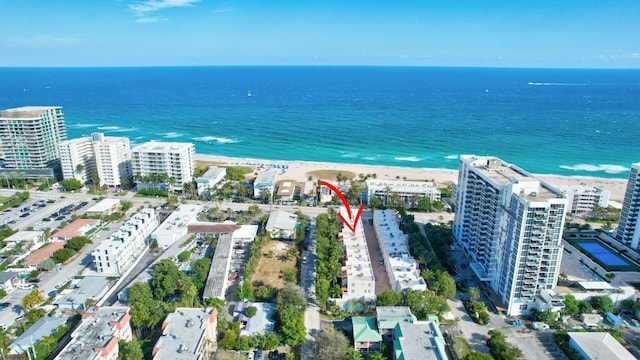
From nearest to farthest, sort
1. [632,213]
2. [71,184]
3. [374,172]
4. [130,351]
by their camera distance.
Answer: [130,351]
[632,213]
[71,184]
[374,172]

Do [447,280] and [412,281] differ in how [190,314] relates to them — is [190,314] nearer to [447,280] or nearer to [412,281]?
[412,281]

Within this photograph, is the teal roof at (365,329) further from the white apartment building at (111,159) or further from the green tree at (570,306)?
the white apartment building at (111,159)

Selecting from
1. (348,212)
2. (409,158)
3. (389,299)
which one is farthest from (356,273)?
(409,158)

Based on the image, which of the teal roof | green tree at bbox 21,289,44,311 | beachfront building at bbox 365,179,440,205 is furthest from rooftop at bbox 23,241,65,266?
beachfront building at bbox 365,179,440,205

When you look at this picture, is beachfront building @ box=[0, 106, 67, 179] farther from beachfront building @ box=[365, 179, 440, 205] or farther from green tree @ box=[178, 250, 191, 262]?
beachfront building @ box=[365, 179, 440, 205]

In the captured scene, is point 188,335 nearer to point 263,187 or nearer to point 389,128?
point 263,187

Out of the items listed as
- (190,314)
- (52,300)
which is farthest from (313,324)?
(52,300)
